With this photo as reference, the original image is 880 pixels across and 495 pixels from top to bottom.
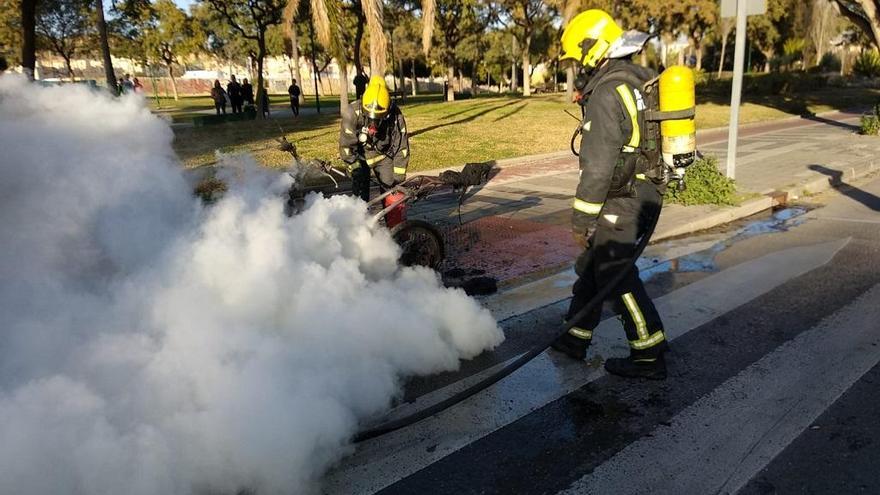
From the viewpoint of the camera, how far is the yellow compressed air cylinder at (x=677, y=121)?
3.34m

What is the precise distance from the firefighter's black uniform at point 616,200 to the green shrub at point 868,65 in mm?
50409

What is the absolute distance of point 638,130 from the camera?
3.39 meters

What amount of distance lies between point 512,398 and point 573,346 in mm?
661

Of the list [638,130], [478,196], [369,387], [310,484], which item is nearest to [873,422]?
[638,130]

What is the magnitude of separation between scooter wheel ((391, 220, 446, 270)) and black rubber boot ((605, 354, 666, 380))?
2.04 meters

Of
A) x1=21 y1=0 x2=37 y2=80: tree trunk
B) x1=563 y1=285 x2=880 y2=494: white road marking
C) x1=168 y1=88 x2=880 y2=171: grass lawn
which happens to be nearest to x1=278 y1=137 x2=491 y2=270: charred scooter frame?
x1=563 y1=285 x2=880 y2=494: white road marking

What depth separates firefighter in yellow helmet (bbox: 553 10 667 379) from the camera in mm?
3283

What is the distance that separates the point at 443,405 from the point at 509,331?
50.5 inches

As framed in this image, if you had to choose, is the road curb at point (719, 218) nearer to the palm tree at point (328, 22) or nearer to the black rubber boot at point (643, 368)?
the black rubber boot at point (643, 368)

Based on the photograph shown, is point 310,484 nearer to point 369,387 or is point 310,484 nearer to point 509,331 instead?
point 369,387

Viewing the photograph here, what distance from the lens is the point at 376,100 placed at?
220 inches

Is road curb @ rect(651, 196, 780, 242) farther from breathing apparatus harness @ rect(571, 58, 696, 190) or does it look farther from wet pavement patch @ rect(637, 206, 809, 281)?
breathing apparatus harness @ rect(571, 58, 696, 190)

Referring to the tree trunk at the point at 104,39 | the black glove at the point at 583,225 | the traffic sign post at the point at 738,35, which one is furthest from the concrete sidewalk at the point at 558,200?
the tree trunk at the point at 104,39

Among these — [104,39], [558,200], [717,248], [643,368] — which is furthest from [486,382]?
[104,39]
